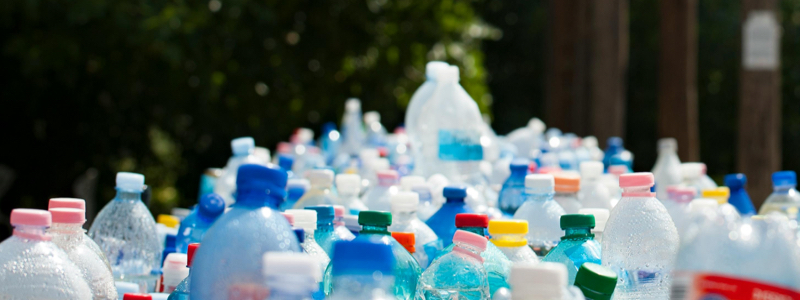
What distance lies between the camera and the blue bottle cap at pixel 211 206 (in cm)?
213

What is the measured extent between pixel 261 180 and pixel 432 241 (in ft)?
2.49

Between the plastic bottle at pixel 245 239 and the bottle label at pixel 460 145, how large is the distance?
1.60m

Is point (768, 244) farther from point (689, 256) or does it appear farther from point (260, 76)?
point (260, 76)

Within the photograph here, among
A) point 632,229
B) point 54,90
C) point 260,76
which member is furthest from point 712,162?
point 632,229

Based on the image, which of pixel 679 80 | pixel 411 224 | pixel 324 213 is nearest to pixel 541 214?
pixel 411 224

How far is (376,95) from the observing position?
718 centimetres

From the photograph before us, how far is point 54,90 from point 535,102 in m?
8.54

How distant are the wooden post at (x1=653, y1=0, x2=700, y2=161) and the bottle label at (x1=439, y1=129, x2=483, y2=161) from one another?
15.9ft

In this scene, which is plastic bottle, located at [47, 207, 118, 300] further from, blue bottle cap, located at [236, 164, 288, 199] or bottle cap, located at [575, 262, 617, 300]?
bottle cap, located at [575, 262, 617, 300]

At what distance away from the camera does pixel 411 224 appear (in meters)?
2.07

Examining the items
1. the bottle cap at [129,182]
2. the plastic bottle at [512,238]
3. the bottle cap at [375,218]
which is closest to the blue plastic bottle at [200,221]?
the bottle cap at [129,182]

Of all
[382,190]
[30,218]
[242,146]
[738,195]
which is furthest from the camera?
[242,146]

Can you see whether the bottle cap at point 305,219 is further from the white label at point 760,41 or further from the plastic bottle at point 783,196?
the white label at point 760,41

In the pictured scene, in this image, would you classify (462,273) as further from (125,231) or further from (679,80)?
(679,80)
